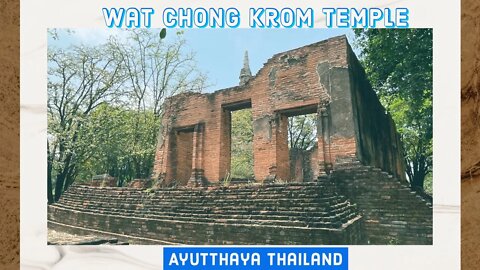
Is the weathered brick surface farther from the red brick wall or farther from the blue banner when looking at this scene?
the blue banner

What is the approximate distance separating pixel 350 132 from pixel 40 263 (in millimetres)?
3856

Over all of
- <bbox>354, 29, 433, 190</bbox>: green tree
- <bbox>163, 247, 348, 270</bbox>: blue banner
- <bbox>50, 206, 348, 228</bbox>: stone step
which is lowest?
<bbox>163, 247, 348, 270</bbox>: blue banner

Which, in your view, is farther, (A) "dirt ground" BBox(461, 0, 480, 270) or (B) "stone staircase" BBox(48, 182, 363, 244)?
(B) "stone staircase" BBox(48, 182, 363, 244)

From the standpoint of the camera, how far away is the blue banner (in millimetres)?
3355

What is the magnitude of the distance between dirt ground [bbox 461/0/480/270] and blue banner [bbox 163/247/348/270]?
42.4 inches

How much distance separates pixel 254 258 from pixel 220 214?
1.45 metres

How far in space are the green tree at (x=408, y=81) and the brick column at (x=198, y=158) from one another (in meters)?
3.13

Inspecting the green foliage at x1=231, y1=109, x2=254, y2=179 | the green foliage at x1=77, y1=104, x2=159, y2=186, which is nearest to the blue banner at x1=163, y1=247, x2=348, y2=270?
the green foliage at x1=77, y1=104, x2=159, y2=186

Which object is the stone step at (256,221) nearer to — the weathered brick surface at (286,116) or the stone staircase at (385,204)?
the stone staircase at (385,204)

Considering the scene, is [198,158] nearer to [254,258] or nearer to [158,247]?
[158,247]

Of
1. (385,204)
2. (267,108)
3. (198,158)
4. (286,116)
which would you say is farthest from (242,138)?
(385,204)

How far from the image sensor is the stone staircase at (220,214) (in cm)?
397

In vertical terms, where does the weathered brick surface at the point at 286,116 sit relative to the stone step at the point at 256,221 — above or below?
above

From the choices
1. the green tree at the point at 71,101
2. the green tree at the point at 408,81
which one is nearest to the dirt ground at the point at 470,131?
the green tree at the point at 408,81
